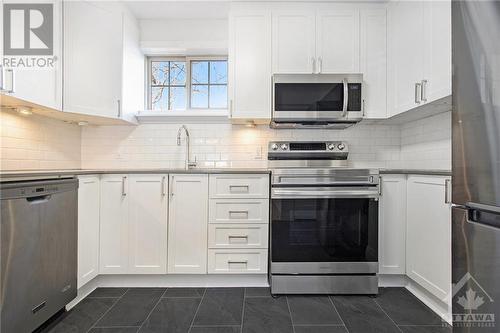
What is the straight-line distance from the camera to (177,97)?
2934 millimetres

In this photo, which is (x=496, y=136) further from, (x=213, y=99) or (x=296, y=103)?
(x=213, y=99)

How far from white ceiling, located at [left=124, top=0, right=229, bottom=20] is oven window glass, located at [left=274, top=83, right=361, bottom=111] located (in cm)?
99

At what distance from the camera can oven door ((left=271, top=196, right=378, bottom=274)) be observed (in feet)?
6.89

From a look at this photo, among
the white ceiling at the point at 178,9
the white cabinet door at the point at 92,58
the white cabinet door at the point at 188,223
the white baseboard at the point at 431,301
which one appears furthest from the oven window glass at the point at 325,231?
the white ceiling at the point at 178,9

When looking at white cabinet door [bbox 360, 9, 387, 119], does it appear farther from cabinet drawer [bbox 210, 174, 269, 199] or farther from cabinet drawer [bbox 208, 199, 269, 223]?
cabinet drawer [bbox 208, 199, 269, 223]

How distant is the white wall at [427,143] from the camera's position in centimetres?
213

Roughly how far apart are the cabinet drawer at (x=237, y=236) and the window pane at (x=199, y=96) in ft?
4.58

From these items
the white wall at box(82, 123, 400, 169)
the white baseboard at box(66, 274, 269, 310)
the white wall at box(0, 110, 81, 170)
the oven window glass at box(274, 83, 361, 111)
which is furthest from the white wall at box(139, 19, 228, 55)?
the white baseboard at box(66, 274, 269, 310)

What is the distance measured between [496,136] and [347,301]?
63.9 inches

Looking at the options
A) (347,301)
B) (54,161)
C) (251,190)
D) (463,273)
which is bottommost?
(347,301)

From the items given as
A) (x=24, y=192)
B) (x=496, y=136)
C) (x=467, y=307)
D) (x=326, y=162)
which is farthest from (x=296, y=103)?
(x=24, y=192)

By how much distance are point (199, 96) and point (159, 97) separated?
0.44m

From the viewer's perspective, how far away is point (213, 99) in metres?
2.92

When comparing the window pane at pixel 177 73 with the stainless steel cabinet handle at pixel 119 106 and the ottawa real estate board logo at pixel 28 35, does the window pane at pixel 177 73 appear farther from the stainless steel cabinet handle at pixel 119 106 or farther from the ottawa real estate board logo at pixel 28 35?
the ottawa real estate board logo at pixel 28 35
